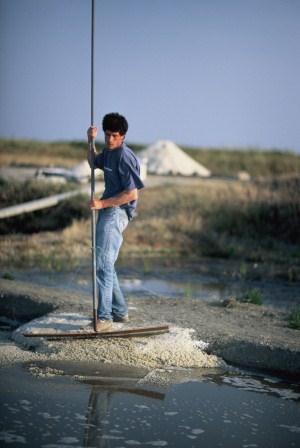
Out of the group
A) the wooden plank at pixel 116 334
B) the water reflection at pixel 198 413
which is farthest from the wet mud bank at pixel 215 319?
the wooden plank at pixel 116 334

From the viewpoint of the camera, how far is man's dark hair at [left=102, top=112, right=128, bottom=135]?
7168mm

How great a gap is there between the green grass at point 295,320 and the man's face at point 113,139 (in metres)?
2.48

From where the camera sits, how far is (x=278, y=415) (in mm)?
5852

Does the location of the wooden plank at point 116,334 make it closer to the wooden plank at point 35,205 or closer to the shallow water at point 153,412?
the shallow water at point 153,412

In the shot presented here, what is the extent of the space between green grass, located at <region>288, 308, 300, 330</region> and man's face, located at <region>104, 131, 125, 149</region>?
248 centimetres

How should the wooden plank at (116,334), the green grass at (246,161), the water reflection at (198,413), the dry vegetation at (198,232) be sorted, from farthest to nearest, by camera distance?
the green grass at (246,161) < the dry vegetation at (198,232) < the wooden plank at (116,334) < the water reflection at (198,413)

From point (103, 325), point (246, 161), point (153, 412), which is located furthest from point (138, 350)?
point (246, 161)

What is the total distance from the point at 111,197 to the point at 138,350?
130cm

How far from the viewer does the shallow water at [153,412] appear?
526cm

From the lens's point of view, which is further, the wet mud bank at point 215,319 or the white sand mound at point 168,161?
the white sand mound at point 168,161

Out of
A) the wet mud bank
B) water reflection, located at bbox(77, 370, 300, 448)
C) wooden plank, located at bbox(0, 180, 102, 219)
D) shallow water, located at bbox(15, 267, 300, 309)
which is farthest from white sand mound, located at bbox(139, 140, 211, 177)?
water reflection, located at bbox(77, 370, 300, 448)

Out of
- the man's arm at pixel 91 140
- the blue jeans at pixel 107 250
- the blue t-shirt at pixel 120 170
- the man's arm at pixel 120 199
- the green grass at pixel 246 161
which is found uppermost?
the man's arm at pixel 91 140

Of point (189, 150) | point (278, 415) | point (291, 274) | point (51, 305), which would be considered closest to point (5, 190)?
point (291, 274)

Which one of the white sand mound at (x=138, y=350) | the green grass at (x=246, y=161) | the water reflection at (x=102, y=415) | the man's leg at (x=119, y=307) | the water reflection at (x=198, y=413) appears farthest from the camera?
the green grass at (x=246, y=161)
